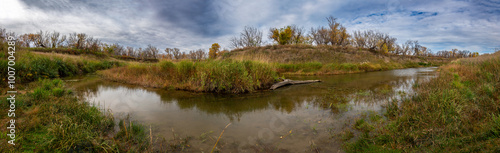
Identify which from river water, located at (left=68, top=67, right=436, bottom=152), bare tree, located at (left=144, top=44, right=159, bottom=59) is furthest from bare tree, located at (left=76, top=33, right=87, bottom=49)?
river water, located at (left=68, top=67, right=436, bottom=152)

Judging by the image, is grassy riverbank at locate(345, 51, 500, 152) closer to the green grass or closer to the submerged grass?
the submerged grass

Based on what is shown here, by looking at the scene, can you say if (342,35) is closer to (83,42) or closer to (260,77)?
(260,77)

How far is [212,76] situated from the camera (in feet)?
23.6

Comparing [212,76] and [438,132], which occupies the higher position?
[212,76]

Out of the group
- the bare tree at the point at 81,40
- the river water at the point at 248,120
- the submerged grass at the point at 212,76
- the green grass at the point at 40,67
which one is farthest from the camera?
the bare tree at the point at 81,40

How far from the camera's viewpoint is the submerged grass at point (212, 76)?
23.3 ft

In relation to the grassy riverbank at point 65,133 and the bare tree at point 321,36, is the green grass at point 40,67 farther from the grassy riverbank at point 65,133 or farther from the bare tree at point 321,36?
the bare tree at point 321,36

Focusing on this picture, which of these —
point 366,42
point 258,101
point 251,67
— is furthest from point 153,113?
point 366,42

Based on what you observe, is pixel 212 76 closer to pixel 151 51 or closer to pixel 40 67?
pixel 40 67

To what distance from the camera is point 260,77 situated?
8.19 metres

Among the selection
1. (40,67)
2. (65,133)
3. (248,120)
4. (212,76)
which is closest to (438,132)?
(248,120)

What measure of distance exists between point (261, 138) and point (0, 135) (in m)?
3.46

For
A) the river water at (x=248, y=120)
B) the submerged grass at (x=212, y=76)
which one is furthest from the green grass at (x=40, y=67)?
the river water at (x=248, y=120)

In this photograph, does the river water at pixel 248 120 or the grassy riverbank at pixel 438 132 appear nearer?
the grassy riverbank at pixel 438 132
